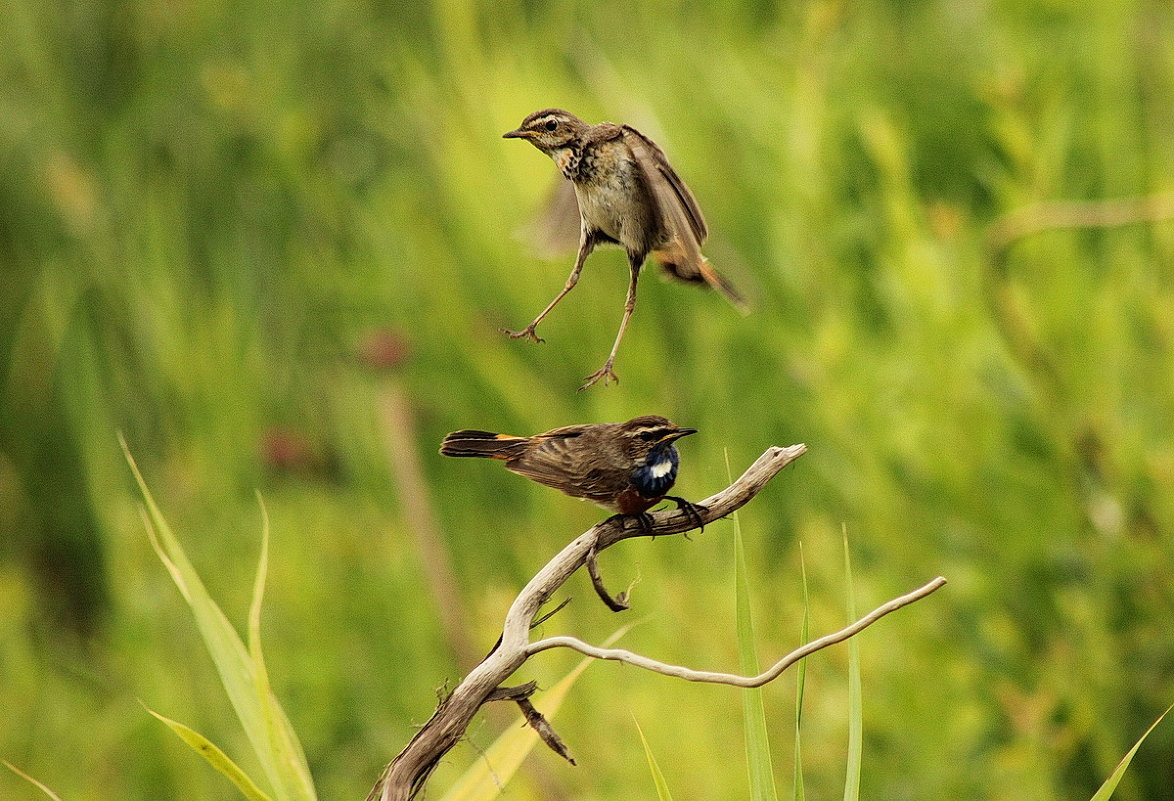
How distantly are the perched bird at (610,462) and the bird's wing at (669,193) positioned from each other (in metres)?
0.25

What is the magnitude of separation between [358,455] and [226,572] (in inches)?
31.2

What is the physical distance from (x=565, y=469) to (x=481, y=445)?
0.07 metres

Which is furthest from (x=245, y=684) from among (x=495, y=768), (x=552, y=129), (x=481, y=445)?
(x=552, y=129)

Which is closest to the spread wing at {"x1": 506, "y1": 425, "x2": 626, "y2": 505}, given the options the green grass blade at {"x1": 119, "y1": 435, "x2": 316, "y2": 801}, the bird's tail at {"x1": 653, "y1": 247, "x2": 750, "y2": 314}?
the bird's tail at {"x1": 653, "y1": 247, "x2": 750, "y2": 314}

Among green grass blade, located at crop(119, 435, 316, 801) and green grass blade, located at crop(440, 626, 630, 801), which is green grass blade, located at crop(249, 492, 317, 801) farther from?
green grass blade, located at crop(440, 626, 630, 801)

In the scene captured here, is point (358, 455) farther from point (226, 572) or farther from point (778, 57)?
point (778, 57)

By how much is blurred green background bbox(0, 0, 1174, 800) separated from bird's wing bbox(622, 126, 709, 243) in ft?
6.21

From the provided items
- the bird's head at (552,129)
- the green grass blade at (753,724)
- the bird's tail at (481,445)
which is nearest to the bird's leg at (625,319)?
the bird's head at (552,129)

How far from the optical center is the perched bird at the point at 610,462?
3.46 ft

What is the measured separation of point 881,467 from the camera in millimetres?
4148

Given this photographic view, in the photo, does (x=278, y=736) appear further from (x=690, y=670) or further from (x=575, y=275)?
(x=575, y=275)

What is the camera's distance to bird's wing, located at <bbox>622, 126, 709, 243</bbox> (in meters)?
0.82

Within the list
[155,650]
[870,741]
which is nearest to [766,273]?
[870,741]

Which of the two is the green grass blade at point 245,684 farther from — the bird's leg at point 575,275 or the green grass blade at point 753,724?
the bird's leg at point 575,275
